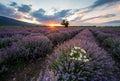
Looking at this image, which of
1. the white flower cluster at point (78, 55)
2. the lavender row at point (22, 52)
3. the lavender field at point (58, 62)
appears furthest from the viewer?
the lavender row at point (22, 52)

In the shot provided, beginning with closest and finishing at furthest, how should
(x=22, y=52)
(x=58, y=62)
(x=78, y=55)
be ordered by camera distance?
(x=58, y=62)
(x=78, y=55)
(x=22, y=52)

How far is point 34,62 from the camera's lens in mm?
6000

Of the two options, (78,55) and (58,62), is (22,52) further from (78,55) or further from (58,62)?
(78,55)

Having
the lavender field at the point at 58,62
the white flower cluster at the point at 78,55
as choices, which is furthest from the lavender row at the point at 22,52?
the white flower cluster at the point at 78,55

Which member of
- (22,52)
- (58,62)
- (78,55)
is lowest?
(22,52)

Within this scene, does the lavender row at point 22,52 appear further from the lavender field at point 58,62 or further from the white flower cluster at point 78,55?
the white flower cluster at point 78,55

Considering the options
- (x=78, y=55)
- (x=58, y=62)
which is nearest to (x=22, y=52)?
(x=58, y=62)

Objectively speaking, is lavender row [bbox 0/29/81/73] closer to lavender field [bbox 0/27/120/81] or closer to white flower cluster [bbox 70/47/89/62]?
lavender field [bbox 0/27/120/81]

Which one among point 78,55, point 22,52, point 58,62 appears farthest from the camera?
point 22,52

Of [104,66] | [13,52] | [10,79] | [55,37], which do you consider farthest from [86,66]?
[55,37]

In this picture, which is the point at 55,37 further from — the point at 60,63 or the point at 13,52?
the point at 60,63

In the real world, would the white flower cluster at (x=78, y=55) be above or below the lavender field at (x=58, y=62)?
above

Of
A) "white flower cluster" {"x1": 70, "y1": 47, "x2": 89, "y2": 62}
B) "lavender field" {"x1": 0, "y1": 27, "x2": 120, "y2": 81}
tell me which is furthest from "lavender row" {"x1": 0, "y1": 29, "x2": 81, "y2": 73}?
"white flower cluster" {"x1": 70, "y1": 47, "x2": 89, "y2": 62}

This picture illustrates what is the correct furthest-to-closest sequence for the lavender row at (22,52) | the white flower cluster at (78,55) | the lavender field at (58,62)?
the lavender row at (22,52) < the white flower cluster at (78,55) < the lavender field at (58,62)
